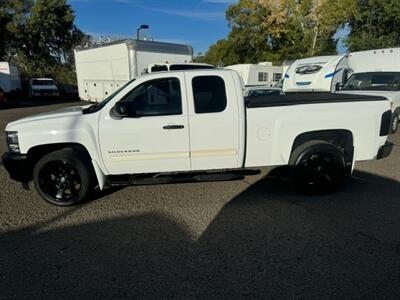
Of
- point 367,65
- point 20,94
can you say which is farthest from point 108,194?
point 20,94

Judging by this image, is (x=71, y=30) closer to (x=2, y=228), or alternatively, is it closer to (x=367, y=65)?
(x=367, y=65)

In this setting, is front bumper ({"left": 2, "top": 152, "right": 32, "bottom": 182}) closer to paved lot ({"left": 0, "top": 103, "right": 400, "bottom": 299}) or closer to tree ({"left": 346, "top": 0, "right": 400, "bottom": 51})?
paved lot ({"left": 0, "top": 103, "right": 400, "bottom": 299})

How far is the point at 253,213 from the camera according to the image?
4.43 meters

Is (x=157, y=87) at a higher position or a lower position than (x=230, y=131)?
higher

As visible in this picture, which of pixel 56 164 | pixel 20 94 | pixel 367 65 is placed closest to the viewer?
pixel 56 164

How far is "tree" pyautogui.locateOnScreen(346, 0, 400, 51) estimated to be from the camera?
26209mm

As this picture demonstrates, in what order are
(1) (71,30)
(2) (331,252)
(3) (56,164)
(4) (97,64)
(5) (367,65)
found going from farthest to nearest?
(1) (71,30), (4) (97,64), (5) (367,65), (3) (56,164), (2) (331,252)

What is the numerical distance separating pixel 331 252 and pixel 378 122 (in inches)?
95.1

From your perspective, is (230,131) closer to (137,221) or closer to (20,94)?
(137,221)

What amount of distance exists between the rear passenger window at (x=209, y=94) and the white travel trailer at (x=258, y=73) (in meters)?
16.1

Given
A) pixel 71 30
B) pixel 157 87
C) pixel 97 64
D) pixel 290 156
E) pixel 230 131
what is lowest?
pixel 290 156

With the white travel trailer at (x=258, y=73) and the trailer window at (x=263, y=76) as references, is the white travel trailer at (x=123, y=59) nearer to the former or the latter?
the white travel trailer at (x=258, y=73)

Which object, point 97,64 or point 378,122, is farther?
point 97,64

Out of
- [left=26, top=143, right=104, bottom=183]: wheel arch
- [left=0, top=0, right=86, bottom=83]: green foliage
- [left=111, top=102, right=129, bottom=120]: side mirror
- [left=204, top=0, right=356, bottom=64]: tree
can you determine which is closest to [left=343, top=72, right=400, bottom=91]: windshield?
[left=111, top=102, right=129, bottom=120]: side mirror
